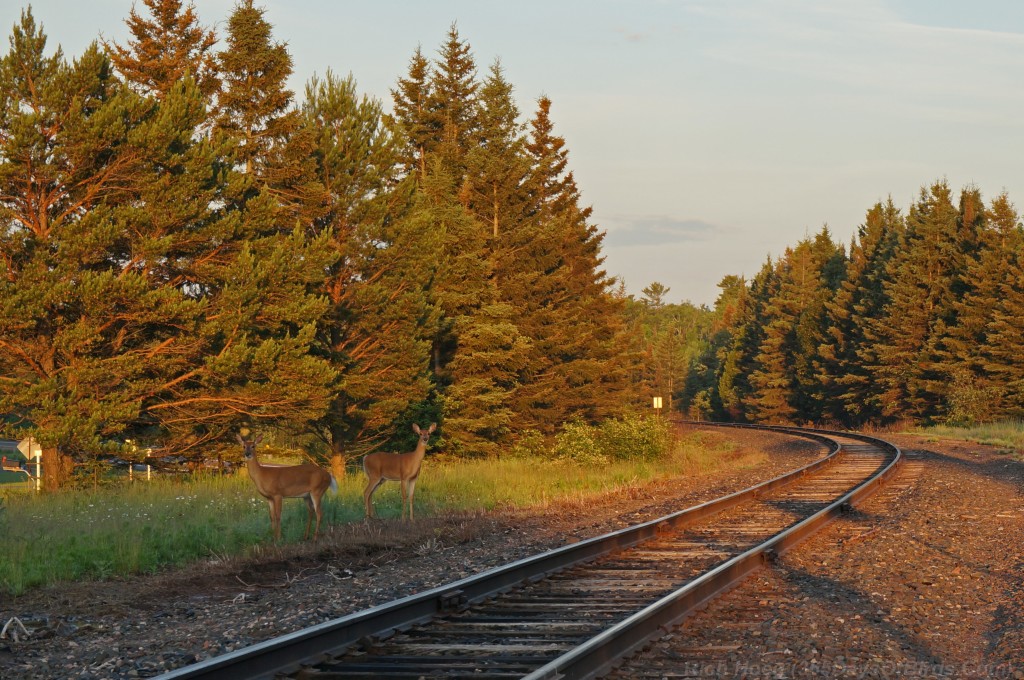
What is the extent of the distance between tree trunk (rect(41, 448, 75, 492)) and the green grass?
87.2 feet

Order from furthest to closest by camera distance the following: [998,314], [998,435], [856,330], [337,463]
Result: [856,330] < [998,314] < [998,435] < [337,463]

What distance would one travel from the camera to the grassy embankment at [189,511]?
34.3 feet

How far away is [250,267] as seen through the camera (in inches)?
872

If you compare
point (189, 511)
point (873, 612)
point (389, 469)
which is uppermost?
point (389, 469)

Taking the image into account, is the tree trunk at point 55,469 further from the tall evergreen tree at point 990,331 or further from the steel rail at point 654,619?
the tall evergreen tree at point 990,331

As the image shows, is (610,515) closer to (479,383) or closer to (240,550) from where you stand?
(240,550)

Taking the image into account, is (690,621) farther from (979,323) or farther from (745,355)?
(745,355)

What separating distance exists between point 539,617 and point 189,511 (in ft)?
28.3

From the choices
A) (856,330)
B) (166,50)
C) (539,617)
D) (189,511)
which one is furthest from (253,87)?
(856,330)

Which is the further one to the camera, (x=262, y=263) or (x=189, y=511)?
(x=262, y=263)

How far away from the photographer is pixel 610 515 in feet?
51.3

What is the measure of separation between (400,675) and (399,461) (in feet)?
30.1

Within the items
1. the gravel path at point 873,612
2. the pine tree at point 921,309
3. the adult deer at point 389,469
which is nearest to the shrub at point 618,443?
the adult deer at point 389,469

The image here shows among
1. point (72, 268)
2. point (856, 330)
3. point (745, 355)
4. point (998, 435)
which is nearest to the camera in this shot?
point (72, 268)
